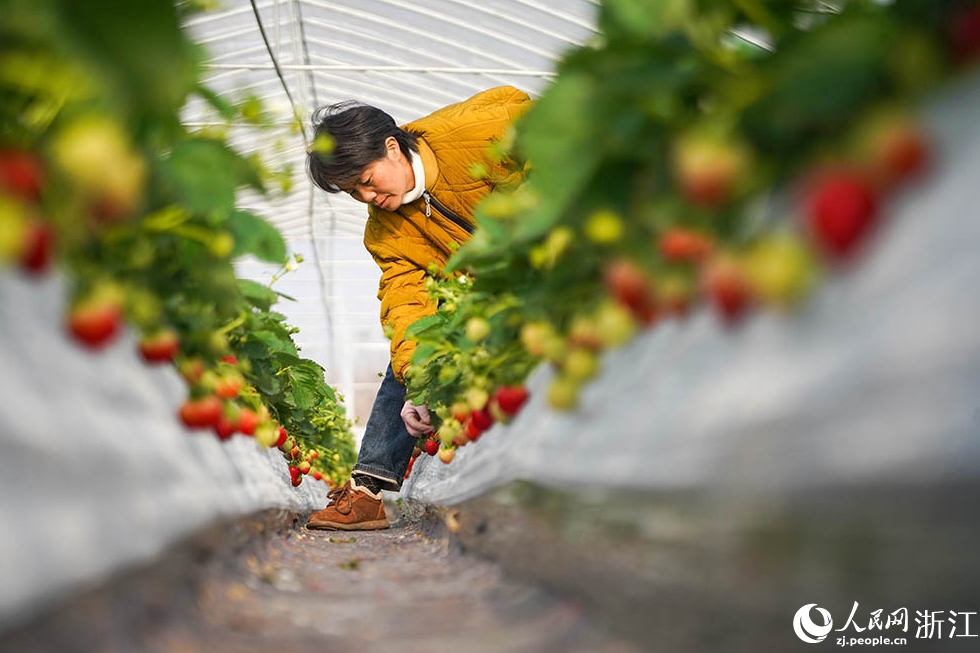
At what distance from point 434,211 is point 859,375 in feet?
10.1

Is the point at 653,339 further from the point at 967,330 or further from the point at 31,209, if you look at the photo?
the point at 31,209

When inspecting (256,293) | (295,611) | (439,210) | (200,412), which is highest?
(439,210)

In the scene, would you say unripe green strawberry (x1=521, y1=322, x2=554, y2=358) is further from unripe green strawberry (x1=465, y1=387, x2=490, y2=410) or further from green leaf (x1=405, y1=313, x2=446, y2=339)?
green leaf (x1=405, y1=313, x2=446, y2=339)

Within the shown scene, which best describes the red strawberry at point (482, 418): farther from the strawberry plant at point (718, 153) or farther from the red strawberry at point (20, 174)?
the red strawberry at point (20, 174)

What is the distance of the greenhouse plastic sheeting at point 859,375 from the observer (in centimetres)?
77

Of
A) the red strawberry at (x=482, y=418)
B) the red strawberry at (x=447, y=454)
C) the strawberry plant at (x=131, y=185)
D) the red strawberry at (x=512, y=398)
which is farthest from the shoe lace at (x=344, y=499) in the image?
the red strawberry at (x=512, y=398)

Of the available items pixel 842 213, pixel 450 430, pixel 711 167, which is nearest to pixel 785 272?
pixel 842 213

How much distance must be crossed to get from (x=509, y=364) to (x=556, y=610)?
0.94 meters

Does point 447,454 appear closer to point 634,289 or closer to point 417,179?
point 417,179

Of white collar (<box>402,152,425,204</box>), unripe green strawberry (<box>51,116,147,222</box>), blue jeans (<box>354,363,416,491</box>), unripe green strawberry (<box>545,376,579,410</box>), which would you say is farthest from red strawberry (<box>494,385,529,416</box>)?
blue jeans (<box>354,363,416,491</box>)

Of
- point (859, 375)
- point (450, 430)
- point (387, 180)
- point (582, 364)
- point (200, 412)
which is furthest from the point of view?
point (387, 180)

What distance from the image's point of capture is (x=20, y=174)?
1.10 meters

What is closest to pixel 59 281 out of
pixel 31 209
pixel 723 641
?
pixel 31 209

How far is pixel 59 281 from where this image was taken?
1.23 m
